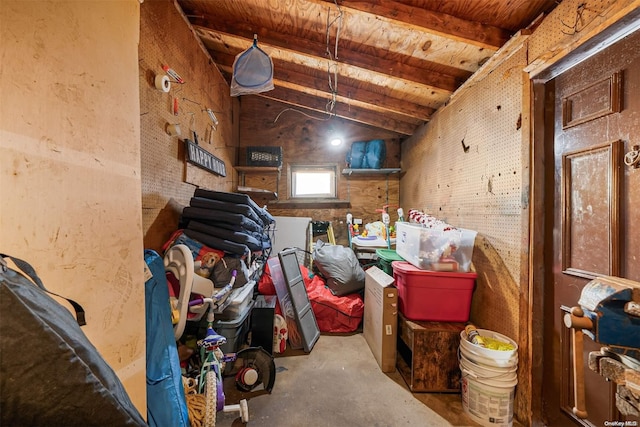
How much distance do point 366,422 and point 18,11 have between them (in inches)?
87.3

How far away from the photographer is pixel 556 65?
1291 mm

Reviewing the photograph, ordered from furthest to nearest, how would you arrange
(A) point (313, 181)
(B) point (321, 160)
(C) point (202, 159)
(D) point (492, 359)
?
1. (A) point (313, 181)
2. (B) point (321, 160)
3. (C) point (202, 159)
4. (D) point (492, 359)

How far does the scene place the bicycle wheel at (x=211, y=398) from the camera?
1.23 metres

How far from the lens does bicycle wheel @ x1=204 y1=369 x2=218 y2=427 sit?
1233 millimetres

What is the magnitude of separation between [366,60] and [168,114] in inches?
67.2

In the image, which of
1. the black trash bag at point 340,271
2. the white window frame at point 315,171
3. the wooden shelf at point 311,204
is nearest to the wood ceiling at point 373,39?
the white window frame at point 315,171

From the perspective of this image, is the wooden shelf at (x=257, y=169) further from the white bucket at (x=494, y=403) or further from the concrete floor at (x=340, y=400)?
the white bucket at (x=494, y=403)

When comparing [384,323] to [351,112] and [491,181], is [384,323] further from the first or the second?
[351,112]

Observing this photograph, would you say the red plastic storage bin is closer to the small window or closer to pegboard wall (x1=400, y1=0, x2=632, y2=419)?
pegboard wall (x1=400, y1=0, x2=632, y2=419)

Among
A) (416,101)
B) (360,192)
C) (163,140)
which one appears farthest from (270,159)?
(416,101)

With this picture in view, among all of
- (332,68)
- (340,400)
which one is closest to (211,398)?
(340,400)

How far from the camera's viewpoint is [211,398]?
126 centimetres

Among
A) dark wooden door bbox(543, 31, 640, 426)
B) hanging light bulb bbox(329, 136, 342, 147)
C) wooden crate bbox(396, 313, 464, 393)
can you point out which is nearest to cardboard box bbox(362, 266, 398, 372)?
wooden crate bbox(396, 313, 464, 393)

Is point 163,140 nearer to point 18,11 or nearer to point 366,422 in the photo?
point 18,11
